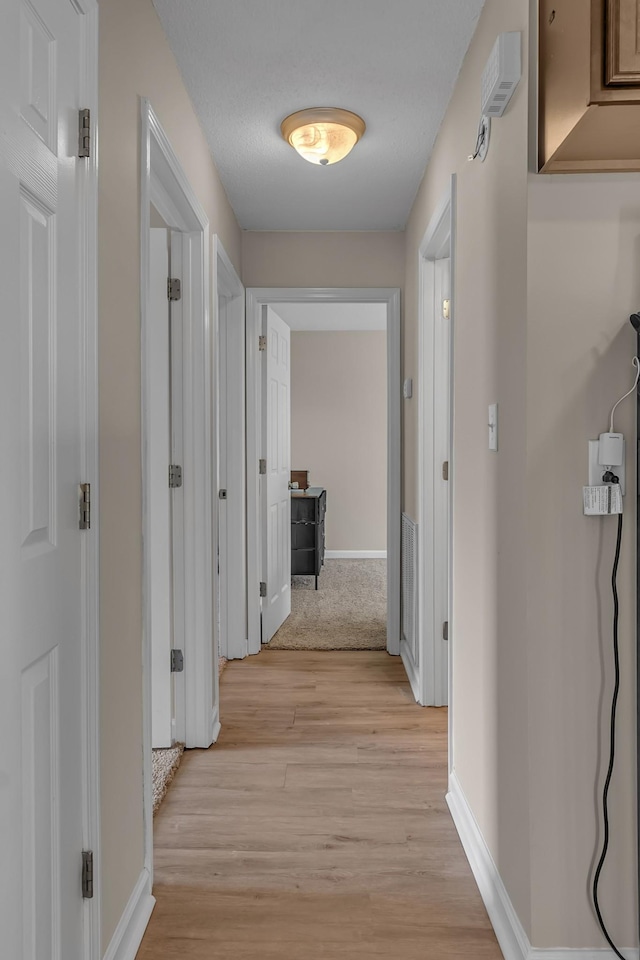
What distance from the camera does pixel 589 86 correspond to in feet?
3.97

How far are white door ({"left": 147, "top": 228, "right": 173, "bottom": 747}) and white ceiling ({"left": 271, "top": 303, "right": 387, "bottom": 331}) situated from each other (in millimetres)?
3163

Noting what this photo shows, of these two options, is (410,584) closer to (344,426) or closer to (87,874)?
(87,874)

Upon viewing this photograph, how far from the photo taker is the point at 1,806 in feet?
3.36

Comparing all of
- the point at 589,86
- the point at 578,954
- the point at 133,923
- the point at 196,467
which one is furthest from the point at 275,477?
the point at 589,86

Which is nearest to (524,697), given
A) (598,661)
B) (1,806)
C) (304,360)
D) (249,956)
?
(598,661)

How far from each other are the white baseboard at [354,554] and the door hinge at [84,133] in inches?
244

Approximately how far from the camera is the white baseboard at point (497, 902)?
149 centimetres

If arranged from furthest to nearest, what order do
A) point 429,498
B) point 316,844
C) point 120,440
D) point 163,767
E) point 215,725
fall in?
1. point 429,498
2. point 215,725
3. point 163,767
4. point 316,844
5. point 120,440

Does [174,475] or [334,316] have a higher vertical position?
[334,316]

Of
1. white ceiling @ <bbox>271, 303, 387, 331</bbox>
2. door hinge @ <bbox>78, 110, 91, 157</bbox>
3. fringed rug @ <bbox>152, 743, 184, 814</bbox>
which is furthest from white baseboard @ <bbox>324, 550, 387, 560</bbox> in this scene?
door hinge @ <bbox>78, 110, 91, 157</bbox>

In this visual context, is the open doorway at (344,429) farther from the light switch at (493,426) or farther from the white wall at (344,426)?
the light switch at (493,426)

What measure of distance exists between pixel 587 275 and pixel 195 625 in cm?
191

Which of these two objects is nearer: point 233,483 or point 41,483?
point 41,483

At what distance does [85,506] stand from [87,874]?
0.74 meters
